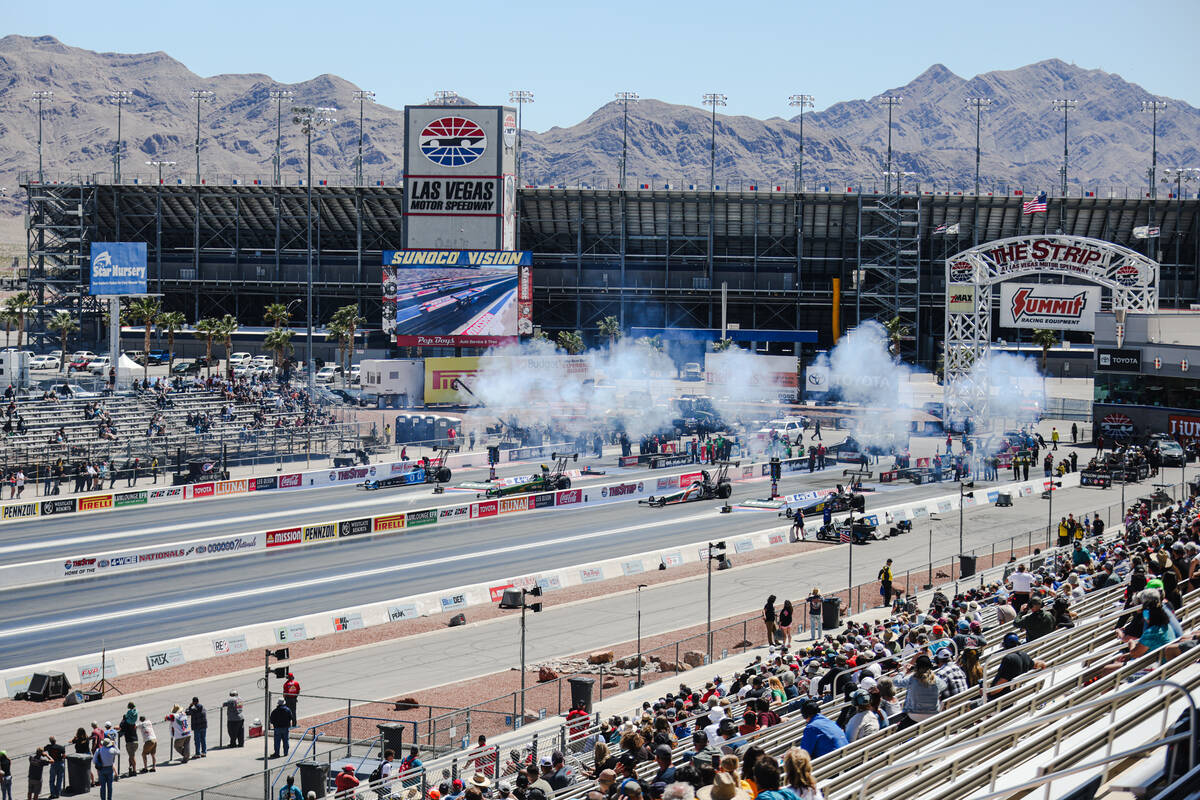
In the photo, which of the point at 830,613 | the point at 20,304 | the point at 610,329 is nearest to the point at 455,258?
the point at 610,329

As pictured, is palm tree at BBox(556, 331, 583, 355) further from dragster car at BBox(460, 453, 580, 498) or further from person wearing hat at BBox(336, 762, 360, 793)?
person wearing hat at BBox(336, 762, 360, 793)

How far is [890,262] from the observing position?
118 metres

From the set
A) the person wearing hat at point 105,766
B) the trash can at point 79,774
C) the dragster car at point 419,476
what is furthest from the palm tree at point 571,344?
the person wearing hat at point 105,766

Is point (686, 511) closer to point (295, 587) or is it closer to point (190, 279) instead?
point (295, 587)

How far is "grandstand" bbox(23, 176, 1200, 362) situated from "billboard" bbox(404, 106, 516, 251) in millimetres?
26201

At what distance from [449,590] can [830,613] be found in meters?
11.4

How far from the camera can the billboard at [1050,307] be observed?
262 feet

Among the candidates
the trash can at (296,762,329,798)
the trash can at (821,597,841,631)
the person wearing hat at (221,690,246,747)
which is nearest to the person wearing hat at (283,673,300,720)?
the person wearing hat at (221,690,246,747)

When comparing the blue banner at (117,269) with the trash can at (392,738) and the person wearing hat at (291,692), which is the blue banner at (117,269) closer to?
the person wearing hat at (291,692)

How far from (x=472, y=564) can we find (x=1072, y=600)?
25605 mm

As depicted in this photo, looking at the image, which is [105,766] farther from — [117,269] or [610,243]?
[610,243]

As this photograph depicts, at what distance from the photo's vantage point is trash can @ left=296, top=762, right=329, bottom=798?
21188mm

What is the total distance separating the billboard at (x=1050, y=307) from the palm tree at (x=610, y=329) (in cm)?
4000

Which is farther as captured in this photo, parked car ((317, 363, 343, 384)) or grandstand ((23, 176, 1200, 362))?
grandstand ((23, 176, 1200, 362))
